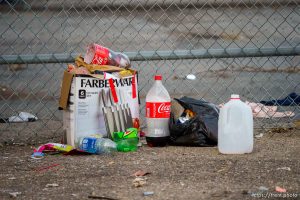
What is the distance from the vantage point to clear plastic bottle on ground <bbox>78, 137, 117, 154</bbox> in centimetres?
501

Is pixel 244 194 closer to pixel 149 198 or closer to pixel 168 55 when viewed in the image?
pixel 149 198

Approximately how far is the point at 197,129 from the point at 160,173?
38.8 inches

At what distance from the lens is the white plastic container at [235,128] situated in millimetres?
5012

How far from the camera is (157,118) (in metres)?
5.32

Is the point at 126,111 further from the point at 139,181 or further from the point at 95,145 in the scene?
the point at 139,181

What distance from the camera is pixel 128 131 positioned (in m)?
5.25

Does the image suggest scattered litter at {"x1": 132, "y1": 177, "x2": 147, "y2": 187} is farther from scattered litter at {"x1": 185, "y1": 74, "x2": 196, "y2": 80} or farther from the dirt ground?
scattered litter at {"x1": 185, "y1": 74, "x2": 196, "y2": 80}

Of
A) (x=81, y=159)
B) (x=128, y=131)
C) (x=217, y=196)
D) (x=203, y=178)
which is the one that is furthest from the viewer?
(x=128, y=131)

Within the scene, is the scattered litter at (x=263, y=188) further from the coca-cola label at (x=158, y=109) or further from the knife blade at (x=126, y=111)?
the knife blade at (x=126, y=111)

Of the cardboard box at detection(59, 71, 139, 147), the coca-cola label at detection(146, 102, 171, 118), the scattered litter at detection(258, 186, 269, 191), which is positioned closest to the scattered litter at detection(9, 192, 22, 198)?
the cardboard box at detection(59, 71, 139, 147)

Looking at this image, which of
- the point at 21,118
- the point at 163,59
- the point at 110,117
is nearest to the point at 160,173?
the point at 110,117

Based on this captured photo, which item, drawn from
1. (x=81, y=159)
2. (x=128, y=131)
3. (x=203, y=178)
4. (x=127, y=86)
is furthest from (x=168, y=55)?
(x=203, y=178)

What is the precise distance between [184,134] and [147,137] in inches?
11.8

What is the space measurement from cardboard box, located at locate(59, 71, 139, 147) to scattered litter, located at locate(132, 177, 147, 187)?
1.06m
